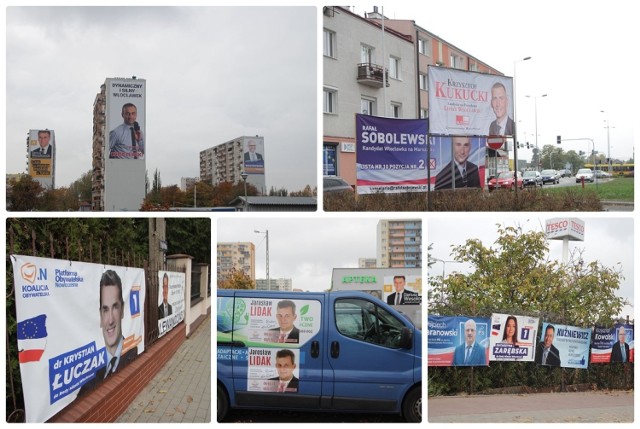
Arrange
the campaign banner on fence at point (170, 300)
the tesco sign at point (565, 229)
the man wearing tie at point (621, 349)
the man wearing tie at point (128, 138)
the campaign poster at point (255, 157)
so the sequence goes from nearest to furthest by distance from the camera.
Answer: the tesco sign at point (565, 229) < the man wearing tie at point (621, 349) < the campaign banner on fence at point (170, 300) < the campaign poster at point (255, 157) < the man wearing tie at point (128, 138)

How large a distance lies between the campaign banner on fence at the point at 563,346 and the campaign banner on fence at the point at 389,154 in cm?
159

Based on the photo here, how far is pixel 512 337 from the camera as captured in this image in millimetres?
5016

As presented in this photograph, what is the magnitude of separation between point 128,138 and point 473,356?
17065mm

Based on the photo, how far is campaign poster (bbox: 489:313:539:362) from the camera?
4941 mm

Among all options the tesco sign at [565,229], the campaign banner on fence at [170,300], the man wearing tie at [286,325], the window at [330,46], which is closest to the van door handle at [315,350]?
the man wearing tie at [286,325]

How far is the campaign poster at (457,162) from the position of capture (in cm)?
616

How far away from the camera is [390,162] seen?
17.5 feet

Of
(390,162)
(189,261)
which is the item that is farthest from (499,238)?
(189,261)

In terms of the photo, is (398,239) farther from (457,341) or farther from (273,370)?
(457,341)

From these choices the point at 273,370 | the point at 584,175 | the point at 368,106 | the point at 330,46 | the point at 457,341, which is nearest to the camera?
the point at 273,370

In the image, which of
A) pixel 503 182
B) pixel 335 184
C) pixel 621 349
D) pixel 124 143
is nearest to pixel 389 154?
pixel 335 184

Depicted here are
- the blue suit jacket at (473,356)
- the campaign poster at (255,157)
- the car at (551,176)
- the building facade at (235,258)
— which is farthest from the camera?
the car at (551,176)

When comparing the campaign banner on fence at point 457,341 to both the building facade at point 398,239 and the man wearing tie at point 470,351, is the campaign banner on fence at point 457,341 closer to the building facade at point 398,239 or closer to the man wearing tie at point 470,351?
the man wearing tie at point 470,351

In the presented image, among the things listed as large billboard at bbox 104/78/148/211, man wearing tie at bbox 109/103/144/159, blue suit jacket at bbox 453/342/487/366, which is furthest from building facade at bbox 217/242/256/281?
man wearing tie at bbox 109/103/144/159
